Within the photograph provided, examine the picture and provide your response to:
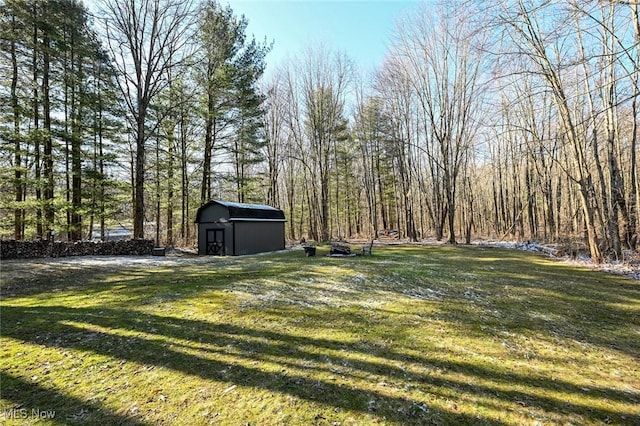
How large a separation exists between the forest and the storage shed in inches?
116

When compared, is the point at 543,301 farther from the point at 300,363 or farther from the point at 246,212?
the point at 246,212

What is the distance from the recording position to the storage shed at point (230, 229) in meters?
14.3

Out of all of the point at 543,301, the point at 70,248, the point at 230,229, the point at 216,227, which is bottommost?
the point at 543,301

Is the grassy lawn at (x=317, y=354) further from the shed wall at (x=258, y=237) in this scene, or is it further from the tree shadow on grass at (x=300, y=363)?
the shed wall at (x=258, y=237)

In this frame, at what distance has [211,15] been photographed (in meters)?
16.3

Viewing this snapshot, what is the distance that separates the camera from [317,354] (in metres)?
3.63

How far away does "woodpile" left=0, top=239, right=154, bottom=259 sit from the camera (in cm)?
986

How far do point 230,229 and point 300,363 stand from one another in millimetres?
11649

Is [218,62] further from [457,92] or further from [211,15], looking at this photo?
[457,92]

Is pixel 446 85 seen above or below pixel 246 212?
above

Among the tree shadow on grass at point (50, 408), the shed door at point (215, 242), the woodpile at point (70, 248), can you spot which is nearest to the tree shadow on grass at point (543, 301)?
the tree shadow on grass at point (50, 408)

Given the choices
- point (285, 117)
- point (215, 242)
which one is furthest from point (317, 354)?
point (285, 117)

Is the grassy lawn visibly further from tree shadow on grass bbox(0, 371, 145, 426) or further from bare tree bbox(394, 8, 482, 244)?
bare tree bbox(394, 8, 482, 244)

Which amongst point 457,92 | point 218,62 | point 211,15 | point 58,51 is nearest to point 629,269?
point 457,92
